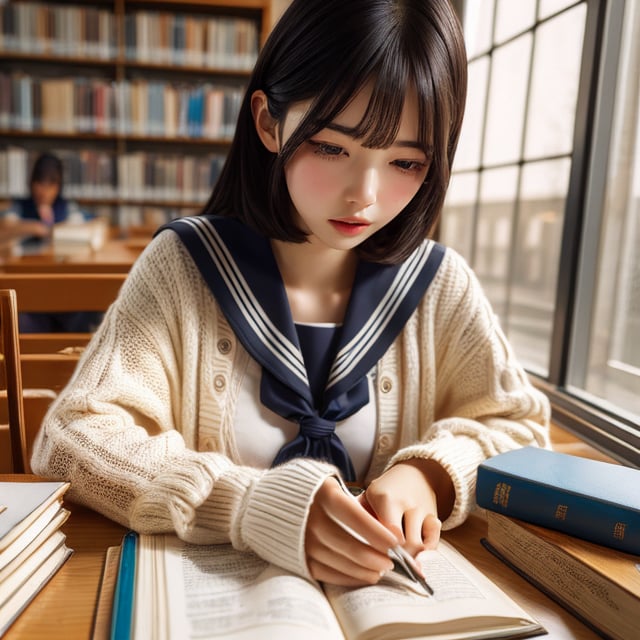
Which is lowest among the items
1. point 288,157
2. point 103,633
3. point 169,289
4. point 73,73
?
point 103,633

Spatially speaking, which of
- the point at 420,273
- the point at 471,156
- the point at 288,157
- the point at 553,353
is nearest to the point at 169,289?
the point at 288,157

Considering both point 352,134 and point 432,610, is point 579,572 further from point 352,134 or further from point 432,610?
point 352,134

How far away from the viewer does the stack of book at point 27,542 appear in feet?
1.76

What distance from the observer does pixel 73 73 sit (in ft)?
13.9

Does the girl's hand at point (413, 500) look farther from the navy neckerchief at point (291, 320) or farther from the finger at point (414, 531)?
the navy neckerchief at point (291, 320)

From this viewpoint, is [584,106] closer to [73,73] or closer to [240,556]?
[240,556]

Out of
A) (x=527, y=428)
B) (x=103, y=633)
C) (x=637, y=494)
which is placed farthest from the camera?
(x=527, y=428)

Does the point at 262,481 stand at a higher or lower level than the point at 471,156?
lower

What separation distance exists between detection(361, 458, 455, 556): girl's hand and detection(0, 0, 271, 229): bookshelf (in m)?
3.67

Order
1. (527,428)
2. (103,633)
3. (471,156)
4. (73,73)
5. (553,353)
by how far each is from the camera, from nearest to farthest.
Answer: (103,633), (527,428), (553,353), (471,156), (73,73)

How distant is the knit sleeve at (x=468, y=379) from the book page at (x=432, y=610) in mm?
270

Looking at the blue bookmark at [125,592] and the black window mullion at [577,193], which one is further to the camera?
the black window mullion at [577,193]

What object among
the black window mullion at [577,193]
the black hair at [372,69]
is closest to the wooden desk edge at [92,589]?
the black hair at [372,69]

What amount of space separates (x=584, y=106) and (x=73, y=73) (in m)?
3.79
